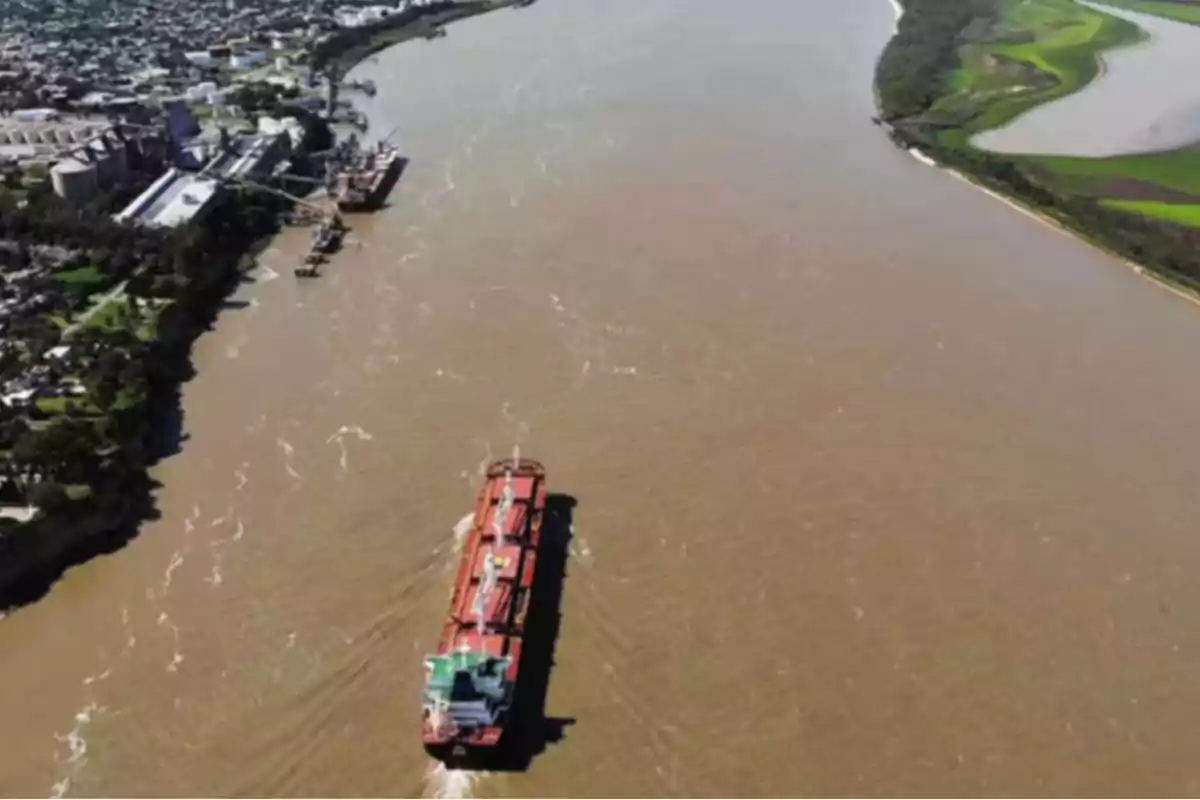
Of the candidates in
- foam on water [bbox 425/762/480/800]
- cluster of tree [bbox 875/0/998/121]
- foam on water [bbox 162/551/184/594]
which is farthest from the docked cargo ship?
foam on water [bbox 425/762/480/800]

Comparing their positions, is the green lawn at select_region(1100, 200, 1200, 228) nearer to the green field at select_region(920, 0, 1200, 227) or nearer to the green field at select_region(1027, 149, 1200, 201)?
the green field at select_region(920, 0, 1200, 227)

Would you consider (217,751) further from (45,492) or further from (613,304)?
(613,304)

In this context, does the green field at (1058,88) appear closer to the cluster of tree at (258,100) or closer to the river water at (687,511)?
the river water at (687,511)

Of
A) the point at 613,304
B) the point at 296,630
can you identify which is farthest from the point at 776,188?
the point at 296,630

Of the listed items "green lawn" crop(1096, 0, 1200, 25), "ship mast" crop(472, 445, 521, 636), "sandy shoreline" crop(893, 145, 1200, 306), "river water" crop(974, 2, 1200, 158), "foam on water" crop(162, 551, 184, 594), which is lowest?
"green lawn" crop(1096, 0, 1200, 25)

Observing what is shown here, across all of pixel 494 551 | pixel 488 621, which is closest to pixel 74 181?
pixel 494 551

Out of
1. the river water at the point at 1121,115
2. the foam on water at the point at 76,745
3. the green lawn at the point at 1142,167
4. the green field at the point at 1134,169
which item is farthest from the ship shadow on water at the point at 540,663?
the river water at the point at 1121,115
